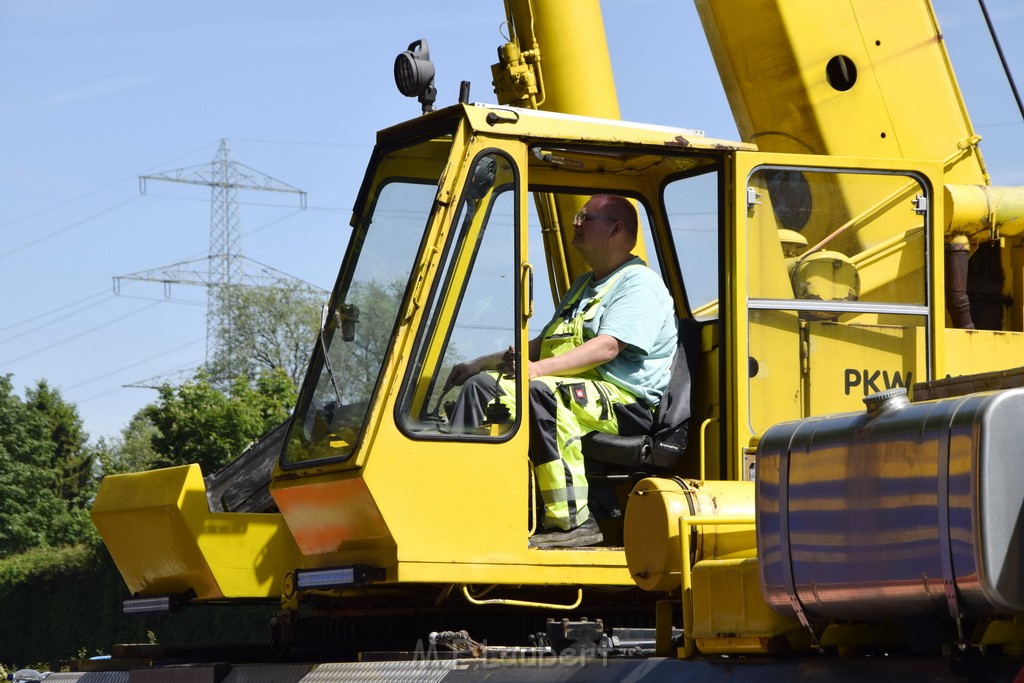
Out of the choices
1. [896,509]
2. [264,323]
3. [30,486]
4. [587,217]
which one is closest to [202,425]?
[30,486]

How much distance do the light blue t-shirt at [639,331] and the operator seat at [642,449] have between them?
2.1 inches

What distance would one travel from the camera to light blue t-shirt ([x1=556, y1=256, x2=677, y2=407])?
5285 millimetres

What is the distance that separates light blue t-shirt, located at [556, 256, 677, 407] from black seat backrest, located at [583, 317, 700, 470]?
0.17ft

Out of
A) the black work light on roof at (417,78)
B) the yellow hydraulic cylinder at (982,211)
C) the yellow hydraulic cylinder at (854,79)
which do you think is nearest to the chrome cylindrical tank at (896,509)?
the black work light on roof at (417,78)

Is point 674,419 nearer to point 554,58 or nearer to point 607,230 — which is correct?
point 607,230

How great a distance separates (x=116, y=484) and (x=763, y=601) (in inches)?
120

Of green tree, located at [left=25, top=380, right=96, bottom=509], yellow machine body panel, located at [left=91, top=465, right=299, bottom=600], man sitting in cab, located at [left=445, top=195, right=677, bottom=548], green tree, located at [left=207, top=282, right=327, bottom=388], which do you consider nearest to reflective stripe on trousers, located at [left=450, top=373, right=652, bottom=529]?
man sitting in cab, located at [left=445, top=195, right=677, bottom=548]

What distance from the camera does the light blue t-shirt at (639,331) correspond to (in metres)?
5.29

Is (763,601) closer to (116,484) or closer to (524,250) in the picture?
(524,250)

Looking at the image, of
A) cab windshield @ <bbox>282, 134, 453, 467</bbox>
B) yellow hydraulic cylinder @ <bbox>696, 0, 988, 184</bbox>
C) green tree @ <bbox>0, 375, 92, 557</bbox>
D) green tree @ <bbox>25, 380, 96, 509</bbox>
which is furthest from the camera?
green tree @ <bbox>25, 380, 96, 509</bbox>

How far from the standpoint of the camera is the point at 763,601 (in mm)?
3811

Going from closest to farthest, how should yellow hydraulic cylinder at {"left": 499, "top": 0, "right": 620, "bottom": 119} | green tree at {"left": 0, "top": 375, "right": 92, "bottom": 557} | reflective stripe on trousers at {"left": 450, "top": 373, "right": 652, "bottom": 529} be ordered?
reflective stripe on trousers at {"left": 450, "top": 373, "right": 652, "bottom": 529}, yellow hydraulic cylinder at {"left": 499, "top": 0, "right": 620, "bottom": 119}, green tree at {"left": 0, "top": 375, "right": 92, "bottom": 557}

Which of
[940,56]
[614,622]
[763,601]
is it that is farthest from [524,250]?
[940,56]

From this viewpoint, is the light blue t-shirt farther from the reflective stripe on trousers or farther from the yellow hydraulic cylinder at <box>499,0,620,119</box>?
the yellow hydraulic cylinder at <box>499,0,620,119</box>
